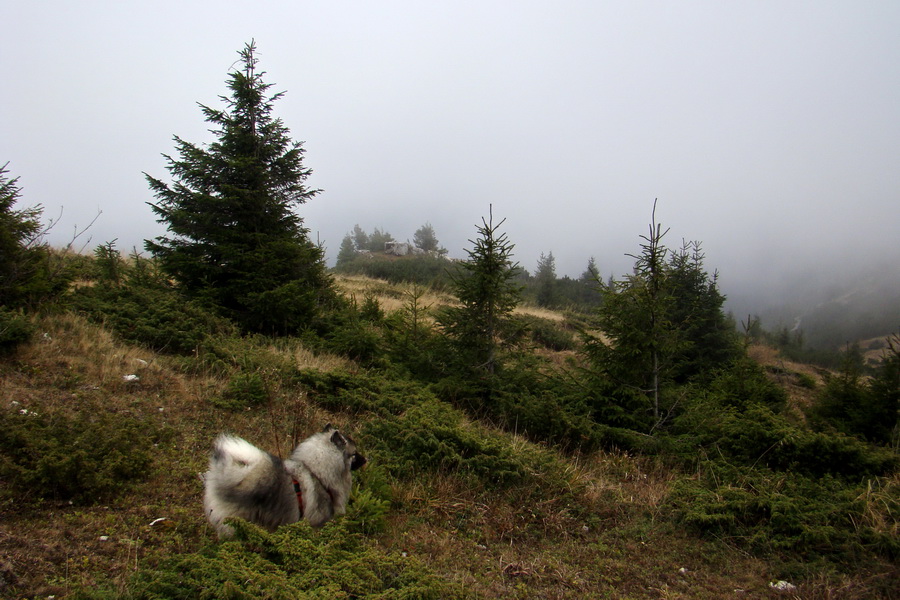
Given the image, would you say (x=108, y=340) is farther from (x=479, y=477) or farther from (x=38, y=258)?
(x=479, y=477)

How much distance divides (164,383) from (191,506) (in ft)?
9.96

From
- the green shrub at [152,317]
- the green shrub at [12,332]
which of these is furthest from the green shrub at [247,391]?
the green shrub at [12,332]

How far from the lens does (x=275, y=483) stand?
3.11 meters

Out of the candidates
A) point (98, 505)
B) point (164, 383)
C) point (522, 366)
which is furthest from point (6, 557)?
point (522, 366)

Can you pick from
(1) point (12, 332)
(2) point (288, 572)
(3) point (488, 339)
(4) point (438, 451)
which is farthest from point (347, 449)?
(1) point (12, 332)

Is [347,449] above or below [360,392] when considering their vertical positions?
above

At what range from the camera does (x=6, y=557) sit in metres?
2.54

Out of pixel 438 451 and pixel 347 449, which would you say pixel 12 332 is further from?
pixel 438 451

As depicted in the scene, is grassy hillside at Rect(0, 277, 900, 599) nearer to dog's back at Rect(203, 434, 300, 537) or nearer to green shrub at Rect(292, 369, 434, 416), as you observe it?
green shrub at Rect(292, 369, 434, 416)

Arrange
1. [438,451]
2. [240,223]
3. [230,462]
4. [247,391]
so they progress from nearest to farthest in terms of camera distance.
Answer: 1. [230,462]
2. [438,451]
3. [247,391]
4. [240,223]

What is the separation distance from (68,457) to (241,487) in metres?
1.62

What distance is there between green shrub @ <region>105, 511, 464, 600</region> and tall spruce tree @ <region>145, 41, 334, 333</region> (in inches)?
275

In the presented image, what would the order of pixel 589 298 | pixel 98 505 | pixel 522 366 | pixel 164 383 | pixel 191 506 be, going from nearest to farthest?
pixel 98 505
pixel 191 506
pixel 164 383
pixel 522 366
pixel 589 298

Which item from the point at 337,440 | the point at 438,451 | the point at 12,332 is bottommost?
the point at 438,451
